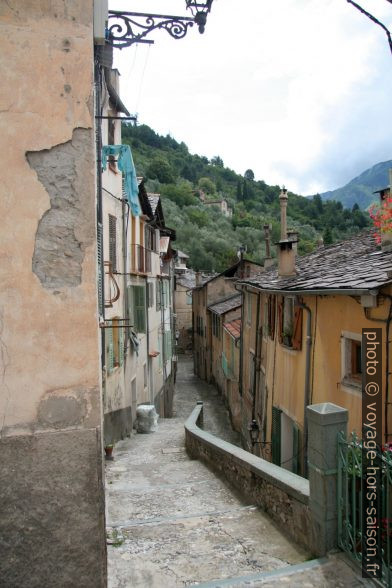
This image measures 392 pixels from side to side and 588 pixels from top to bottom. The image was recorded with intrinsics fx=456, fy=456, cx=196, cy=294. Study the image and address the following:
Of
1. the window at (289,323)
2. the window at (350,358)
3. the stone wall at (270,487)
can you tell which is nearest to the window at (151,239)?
the window at (289,323)

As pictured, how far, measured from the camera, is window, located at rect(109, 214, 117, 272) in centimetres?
1310

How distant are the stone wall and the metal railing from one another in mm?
548

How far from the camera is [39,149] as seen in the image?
328 cm

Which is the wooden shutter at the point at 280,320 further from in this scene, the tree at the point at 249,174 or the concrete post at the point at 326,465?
the tree at the point at 249,174

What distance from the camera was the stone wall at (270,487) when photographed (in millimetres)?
4887

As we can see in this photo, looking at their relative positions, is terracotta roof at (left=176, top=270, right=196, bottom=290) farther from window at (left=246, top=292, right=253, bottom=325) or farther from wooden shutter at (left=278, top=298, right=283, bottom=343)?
wooden shutter at (left=278, top=298, right=283, bottom=343)

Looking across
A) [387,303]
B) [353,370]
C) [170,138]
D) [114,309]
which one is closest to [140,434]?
[114,309]

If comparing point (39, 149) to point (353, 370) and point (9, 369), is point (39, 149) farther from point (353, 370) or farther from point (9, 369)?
point (353, 370)

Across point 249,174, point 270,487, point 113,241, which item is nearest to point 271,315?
point 113,241

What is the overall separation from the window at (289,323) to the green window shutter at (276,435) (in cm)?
200

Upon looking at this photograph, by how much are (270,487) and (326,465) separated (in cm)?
177

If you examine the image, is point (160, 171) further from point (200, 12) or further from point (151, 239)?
point (200, 12)

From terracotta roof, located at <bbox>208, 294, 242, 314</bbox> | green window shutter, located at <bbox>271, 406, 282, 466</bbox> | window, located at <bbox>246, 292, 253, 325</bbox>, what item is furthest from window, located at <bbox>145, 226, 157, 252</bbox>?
green window shutter, located at <bbox>271, 406, 282, 466</bbox>

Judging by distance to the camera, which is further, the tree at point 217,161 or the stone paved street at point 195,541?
the tree at point 217,161
